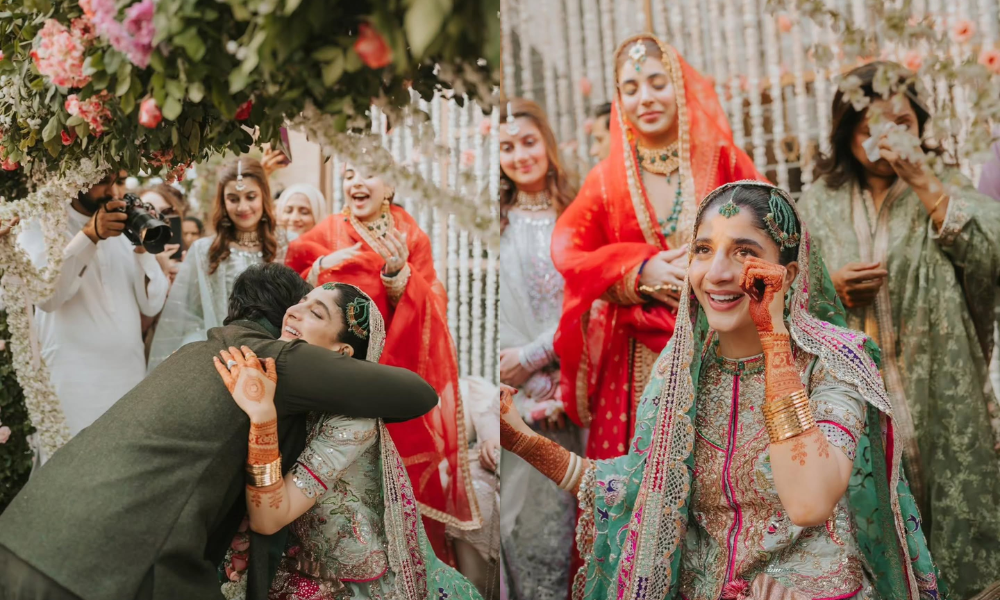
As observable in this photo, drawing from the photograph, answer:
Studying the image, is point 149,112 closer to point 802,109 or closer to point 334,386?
point 334,386

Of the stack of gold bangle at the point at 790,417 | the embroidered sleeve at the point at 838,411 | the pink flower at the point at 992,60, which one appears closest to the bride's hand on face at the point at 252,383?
the stack of gold bangle at the point at 790,417

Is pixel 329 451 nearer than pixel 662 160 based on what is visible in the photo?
Yes

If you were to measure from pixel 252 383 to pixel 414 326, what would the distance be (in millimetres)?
909

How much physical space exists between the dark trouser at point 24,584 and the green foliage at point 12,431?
3.67 ft

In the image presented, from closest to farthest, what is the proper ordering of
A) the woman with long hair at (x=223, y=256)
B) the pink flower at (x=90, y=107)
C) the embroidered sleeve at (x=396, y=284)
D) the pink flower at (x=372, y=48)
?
1. the pink flower at (x=372, y=48)
2. the pink flower at (x=90, y=107)
3. the embroidered sleeve at (x=396, y=284)
4. the woman with long hair at (x=223, y=256)

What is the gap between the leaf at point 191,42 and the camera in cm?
154

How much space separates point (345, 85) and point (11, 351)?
5.88 ft

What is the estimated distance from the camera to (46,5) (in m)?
1.82

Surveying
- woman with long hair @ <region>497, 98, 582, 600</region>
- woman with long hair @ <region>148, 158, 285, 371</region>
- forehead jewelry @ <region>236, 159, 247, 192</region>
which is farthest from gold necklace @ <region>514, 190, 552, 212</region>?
forehead jewelry @ <region>236, 159, 247, 192</region>

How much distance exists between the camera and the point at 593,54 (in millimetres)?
2895

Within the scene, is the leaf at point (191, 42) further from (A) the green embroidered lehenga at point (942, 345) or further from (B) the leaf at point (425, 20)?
(A) the green embroidered lehenga at point (942, 345)

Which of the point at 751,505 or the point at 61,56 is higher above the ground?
the point at 61,56

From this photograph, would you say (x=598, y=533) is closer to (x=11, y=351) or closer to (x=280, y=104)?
(x=280, y=104)

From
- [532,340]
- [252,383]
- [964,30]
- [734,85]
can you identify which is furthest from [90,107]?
[964,30]
